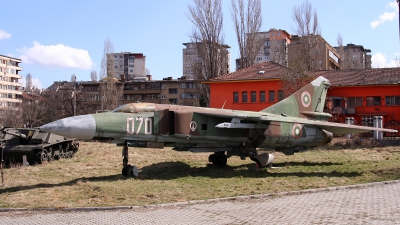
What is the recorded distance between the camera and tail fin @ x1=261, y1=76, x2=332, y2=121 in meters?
16.9

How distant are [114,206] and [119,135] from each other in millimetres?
3775

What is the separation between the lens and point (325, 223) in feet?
23.6

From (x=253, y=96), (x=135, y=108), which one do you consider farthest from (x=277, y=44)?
(x=135, y=108)

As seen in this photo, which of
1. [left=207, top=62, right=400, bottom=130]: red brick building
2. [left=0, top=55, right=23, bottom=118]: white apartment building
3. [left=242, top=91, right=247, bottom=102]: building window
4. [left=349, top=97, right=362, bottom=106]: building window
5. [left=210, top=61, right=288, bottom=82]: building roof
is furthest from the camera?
[left=0, top=55, right=23, bottom=118]: white apartment building

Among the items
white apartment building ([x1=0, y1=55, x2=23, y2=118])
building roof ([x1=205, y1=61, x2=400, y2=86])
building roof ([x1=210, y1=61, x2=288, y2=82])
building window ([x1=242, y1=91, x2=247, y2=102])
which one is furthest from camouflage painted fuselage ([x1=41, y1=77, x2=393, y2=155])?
white apartment building ([x1=0, y1=55, x2=23, y2=118])

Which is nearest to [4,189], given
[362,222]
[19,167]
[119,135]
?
[119,135]

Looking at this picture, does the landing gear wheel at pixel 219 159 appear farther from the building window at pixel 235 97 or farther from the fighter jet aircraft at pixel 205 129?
the building window at pixel 235 97

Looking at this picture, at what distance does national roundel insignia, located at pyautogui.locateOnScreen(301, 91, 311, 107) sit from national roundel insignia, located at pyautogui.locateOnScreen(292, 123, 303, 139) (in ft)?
6.19

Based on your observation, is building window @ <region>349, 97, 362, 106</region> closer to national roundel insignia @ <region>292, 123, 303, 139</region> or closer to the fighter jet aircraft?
the fighter jet aircraft

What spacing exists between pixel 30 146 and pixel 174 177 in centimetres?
779

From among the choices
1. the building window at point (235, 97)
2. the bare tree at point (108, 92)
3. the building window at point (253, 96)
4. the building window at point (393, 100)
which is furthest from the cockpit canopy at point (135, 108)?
the bare tree at point (108, 92)

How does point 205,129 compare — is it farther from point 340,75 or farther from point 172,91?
point 172,91

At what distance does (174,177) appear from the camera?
13664 mm

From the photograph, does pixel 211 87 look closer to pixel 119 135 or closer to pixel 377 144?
pixel 377 144
